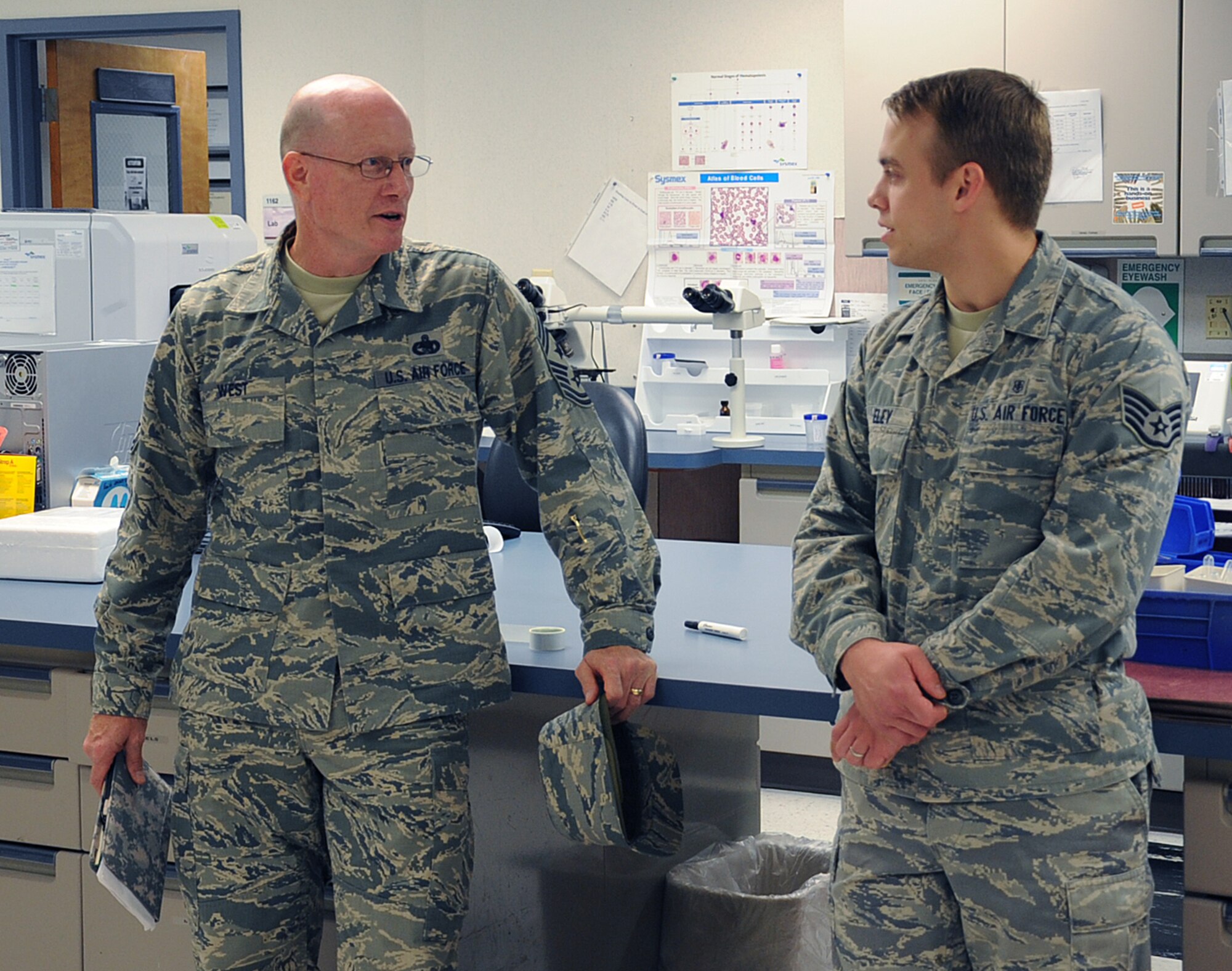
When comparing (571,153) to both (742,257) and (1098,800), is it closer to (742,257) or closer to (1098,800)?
(742,257)

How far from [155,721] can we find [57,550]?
1.24ft

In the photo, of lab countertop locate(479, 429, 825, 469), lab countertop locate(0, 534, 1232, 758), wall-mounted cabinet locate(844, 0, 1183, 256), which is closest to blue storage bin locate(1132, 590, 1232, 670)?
lab countertop locate(0, 534, 1232, 758)

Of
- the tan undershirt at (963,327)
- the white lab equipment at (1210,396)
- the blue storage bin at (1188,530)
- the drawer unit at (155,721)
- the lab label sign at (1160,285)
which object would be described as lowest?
the drawer unit at (155,721)

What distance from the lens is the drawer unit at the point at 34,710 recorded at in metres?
2.13

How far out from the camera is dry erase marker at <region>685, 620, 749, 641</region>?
76.2 inches

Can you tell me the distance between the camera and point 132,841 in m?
1.83

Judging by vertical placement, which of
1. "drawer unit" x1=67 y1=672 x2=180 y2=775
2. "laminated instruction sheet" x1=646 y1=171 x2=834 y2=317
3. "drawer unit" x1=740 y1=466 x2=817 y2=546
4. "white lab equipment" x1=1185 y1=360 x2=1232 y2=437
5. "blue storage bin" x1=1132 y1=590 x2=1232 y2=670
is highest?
"laminated instruction sheet" x1=646 y1=171 x2=834 y2=317

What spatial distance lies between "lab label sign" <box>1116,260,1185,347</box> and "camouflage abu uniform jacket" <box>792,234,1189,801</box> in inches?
118

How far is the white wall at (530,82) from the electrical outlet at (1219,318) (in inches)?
49.1

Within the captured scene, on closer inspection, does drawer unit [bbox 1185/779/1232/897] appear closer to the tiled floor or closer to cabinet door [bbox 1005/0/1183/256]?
→ the tiled floor

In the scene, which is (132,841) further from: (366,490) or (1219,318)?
(1219,318)

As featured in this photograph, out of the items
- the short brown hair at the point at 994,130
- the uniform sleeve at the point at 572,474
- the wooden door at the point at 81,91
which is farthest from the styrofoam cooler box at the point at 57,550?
the wooden door at the point at 81,91

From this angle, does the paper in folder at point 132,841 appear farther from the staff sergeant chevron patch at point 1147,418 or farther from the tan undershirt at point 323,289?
the staff sergeant chevron patch at point 1147,418

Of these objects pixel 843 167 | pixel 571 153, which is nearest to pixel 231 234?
pixel 571 153
